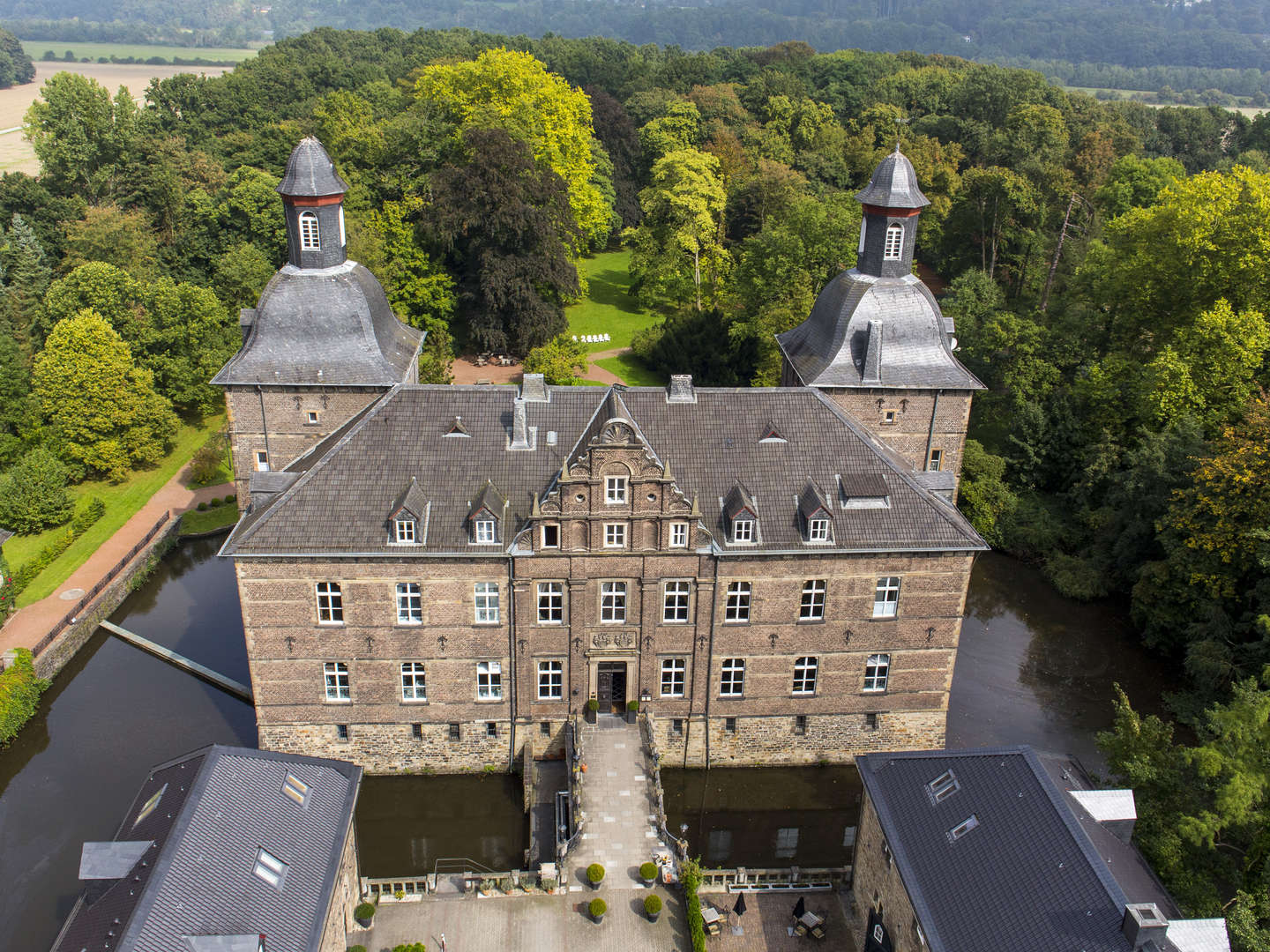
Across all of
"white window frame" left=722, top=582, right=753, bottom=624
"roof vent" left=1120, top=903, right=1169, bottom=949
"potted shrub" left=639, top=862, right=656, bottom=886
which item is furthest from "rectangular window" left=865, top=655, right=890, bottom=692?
"roof vent" left=1120, top=903, right=1169, bottom=949

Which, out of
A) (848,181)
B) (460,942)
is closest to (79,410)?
(460,942)

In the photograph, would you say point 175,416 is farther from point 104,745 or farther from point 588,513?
point 588,513

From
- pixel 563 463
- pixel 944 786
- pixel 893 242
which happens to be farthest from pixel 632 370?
pixel 944 786

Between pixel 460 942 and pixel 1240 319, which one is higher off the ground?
pixel 1240 319

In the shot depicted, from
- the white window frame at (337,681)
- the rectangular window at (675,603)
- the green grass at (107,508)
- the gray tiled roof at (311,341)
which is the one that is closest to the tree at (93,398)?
the green grass at (107,508)

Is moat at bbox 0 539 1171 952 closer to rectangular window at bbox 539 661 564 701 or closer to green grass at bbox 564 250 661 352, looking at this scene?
rectangular window at bbox 539 661 564 701

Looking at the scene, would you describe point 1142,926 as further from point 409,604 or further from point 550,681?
point 409,604
